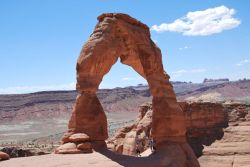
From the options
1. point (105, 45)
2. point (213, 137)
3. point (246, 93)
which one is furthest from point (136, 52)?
point (246, 93)

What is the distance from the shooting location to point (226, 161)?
34.8 m

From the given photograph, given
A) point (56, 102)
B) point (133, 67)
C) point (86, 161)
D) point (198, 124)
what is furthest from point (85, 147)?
point (56, 102)

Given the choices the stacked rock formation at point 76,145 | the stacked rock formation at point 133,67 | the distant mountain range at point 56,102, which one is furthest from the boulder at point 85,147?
the distant mountain range at point 56,102

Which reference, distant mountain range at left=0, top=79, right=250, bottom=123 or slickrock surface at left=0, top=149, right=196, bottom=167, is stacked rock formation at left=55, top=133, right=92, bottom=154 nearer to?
slickrock surface at left=0, top=149, right=196, bottom=167

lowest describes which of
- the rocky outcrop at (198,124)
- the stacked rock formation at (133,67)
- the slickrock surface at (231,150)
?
the slickrock surface at (231,150)

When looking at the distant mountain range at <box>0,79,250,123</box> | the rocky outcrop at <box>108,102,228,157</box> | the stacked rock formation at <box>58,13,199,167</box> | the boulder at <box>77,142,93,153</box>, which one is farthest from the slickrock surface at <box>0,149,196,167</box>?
the distant mountain range at <box>0,79,250,123</box>

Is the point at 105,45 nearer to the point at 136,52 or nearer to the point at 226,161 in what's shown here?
the point at 136,52

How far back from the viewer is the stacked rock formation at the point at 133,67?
17.6m

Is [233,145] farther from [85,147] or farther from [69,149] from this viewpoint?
[69,149]

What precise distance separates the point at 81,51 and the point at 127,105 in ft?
345

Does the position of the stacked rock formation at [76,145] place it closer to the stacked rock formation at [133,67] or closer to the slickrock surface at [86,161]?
the slickrock surface at [86,161]

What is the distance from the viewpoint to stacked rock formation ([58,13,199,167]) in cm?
1758

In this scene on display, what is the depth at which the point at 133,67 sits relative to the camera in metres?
21.1

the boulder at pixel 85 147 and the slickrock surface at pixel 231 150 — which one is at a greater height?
the boulder at pixel 85 147
